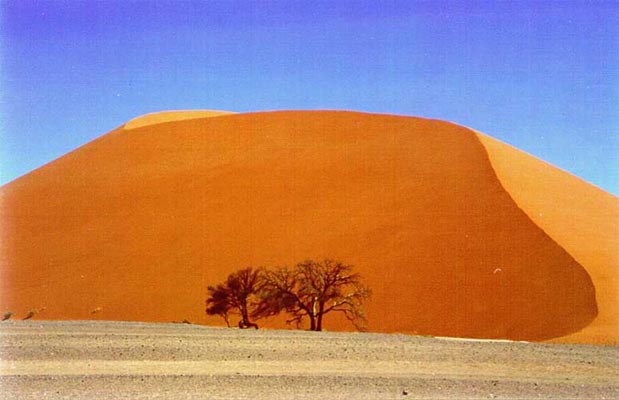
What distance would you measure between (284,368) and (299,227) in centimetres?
2894

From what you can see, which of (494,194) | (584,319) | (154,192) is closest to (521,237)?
(494,194)

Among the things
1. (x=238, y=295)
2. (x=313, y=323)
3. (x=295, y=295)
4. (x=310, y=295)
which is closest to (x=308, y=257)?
(x=238, y=295)

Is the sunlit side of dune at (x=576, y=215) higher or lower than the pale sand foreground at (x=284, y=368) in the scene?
higher

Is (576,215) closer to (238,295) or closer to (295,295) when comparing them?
(295,295)

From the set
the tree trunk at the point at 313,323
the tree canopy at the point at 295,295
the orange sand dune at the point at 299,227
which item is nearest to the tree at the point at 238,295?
the tree canopy at the point at 295,295

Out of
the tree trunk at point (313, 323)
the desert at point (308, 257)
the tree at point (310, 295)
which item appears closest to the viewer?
the desert at point (308, 257)

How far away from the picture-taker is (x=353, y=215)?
42.1 meters

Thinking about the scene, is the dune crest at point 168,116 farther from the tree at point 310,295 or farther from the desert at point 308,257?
the tree at point 310,295

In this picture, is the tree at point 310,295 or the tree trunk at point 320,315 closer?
the tree trunk at point 320,315

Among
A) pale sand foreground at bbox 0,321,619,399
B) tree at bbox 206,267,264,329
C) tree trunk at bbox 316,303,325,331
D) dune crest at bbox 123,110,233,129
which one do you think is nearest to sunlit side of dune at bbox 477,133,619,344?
tree trunk at bbox 316,303,325,331

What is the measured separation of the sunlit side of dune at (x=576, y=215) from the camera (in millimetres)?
29938

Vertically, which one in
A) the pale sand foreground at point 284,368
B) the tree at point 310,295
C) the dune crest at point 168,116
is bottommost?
the pale sand foreground at point 284,368

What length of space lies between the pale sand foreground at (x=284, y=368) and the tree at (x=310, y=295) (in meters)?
12.0

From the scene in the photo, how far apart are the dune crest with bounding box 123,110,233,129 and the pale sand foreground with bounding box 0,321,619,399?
48.2 m
